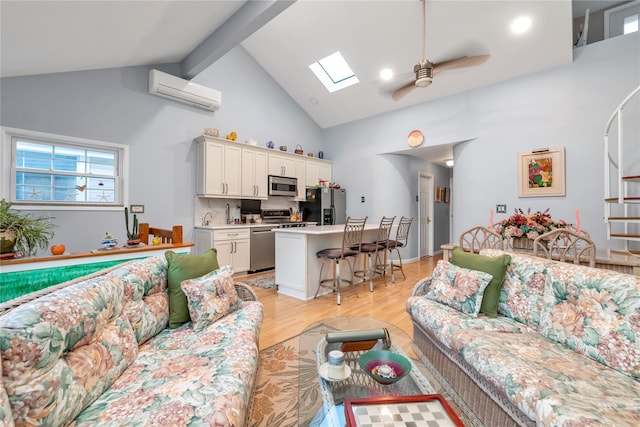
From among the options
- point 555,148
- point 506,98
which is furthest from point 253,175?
point 555,148

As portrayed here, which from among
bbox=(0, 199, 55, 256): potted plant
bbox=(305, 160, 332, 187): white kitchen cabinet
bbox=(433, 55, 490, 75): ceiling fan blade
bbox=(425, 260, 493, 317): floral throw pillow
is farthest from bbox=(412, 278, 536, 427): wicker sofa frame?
bbox=(305, 160, 332, 187): white kitchen cabinet

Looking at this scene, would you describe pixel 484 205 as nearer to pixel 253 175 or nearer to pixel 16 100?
pixel 253 175

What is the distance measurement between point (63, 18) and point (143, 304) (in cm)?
274

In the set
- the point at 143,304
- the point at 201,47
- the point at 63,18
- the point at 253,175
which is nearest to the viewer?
the point at 143,304

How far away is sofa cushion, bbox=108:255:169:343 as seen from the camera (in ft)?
5.01

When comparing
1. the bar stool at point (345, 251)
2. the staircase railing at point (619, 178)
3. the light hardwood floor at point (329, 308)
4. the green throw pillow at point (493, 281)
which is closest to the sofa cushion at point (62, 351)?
the light hardwood floor at point (329, 308)

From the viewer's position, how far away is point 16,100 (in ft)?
10.5

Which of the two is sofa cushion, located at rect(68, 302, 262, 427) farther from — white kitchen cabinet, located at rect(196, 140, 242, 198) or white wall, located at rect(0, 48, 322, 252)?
white kitchen cabinet, located at rect(196, 140, 242, 198)

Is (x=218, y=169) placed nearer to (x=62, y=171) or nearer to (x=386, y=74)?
(x=62, y=171)

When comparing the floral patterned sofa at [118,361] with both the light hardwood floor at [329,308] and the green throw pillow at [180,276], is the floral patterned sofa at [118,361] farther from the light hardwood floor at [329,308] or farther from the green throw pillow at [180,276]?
the light hardwood floor at [329,308]

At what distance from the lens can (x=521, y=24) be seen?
363cm

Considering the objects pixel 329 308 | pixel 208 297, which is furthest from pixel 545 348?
pixel 329 308

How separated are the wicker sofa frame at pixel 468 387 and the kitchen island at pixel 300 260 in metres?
1.70

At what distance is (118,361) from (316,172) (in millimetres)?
5507
